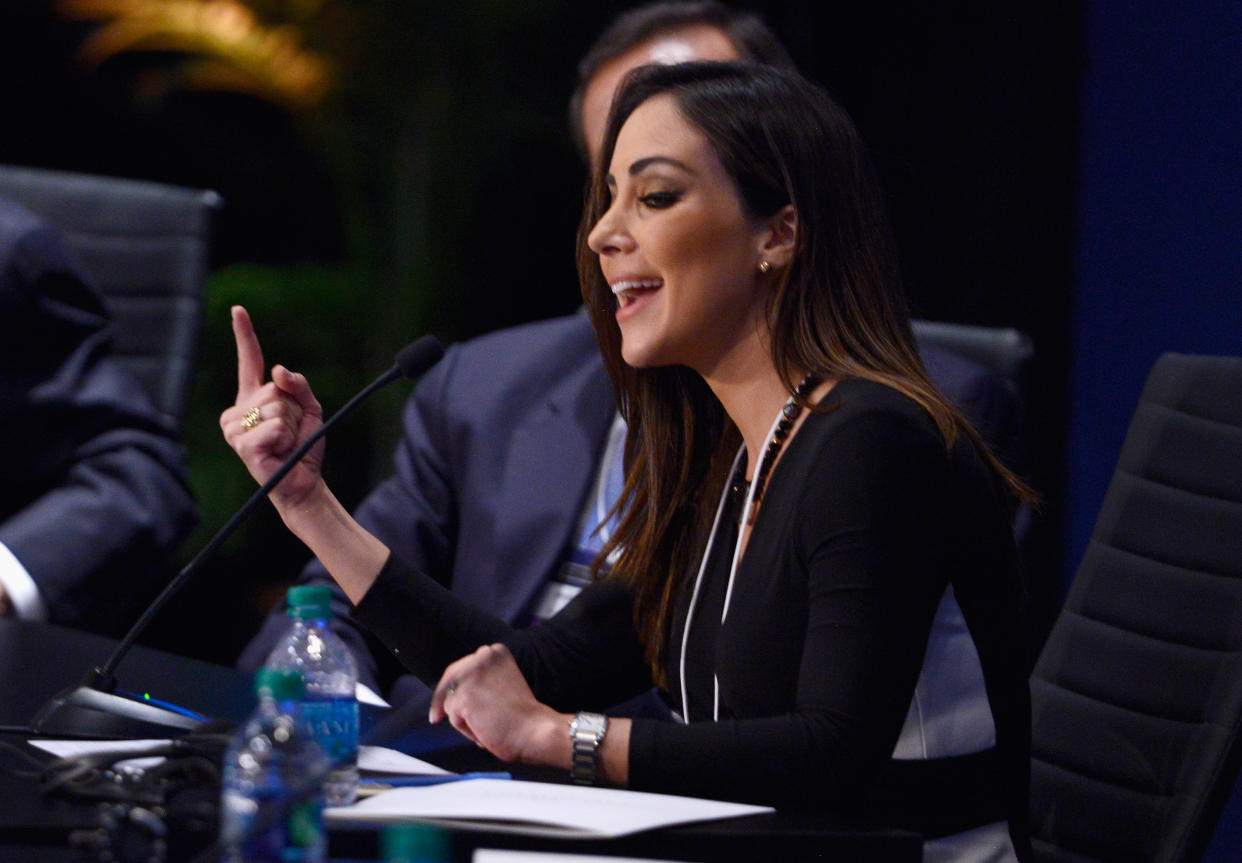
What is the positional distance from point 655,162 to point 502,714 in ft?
1.91

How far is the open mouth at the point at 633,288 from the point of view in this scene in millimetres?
1513

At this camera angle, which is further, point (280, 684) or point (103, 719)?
point (103, 719)

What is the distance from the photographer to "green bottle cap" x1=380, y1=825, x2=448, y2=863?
2.81 feet

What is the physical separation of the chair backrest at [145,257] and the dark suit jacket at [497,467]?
470mm

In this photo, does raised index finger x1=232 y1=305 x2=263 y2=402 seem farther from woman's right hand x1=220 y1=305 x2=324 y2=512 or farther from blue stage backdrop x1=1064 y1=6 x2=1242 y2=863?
blue stage backdrop x1=1064 y1=6 x2=1242 y2=863

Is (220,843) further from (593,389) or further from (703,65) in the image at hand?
(593,389)

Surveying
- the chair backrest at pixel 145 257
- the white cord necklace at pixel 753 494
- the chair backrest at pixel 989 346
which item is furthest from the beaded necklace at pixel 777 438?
the chair backrest at pixel 145 257

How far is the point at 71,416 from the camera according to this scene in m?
2.40

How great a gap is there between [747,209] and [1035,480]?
5.50 feet

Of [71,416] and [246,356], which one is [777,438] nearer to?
[246,356]

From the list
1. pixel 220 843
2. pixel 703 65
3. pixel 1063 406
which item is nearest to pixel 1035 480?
pixel 1063 406

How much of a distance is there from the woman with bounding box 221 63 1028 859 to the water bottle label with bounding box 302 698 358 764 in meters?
0.12

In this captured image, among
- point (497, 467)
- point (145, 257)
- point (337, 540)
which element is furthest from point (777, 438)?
point (145, 257)

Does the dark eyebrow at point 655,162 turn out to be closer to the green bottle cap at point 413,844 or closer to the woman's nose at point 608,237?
the woman's nose at point 608,237
